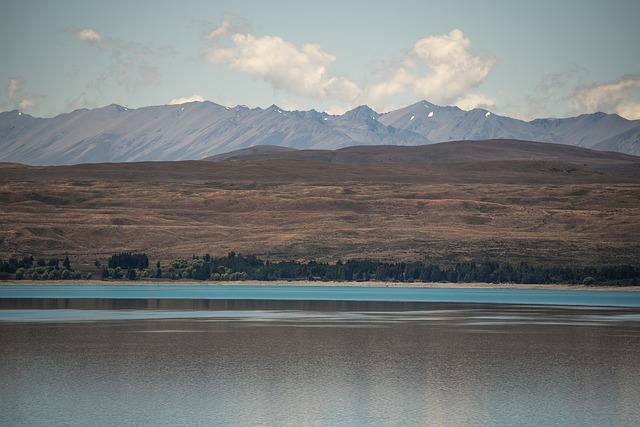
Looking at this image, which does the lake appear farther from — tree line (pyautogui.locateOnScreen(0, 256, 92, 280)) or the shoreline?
tree line (pyautogui.locateOnScreen(0, 256, 92, 280))

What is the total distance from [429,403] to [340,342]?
21.5 m

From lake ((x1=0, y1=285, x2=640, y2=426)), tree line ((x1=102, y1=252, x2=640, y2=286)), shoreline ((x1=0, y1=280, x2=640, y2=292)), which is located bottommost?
shoreline ((x1=0, y1=280, x2=640, y2=292))

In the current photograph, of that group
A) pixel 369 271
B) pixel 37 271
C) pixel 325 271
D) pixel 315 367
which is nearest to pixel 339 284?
pixel 325 271

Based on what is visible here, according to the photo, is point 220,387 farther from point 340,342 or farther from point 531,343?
point 531,343

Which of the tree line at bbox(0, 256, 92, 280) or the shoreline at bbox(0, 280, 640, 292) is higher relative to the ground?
the tree line at bbox(0, 256, 92, 280)

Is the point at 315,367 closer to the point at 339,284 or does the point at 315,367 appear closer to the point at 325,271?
the point at 339,284

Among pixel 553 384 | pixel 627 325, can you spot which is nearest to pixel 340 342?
pixel 553 384

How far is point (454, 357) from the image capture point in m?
55.5

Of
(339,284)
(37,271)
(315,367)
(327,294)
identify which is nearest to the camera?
(315,367)

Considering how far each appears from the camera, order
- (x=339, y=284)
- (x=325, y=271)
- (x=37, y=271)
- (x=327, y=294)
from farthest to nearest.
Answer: (x=325, y=271)
(x=339, y=284)
(x=37, y=271)
(x=327, y=294)

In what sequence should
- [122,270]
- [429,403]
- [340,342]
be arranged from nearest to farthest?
[429,403] < [340,342] < [122,270]

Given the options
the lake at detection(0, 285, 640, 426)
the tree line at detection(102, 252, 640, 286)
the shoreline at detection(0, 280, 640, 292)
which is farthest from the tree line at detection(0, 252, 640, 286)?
the lake at detection(0, 285, 640, 426)

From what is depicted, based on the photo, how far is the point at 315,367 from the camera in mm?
51094

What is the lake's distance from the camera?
1529 inches
